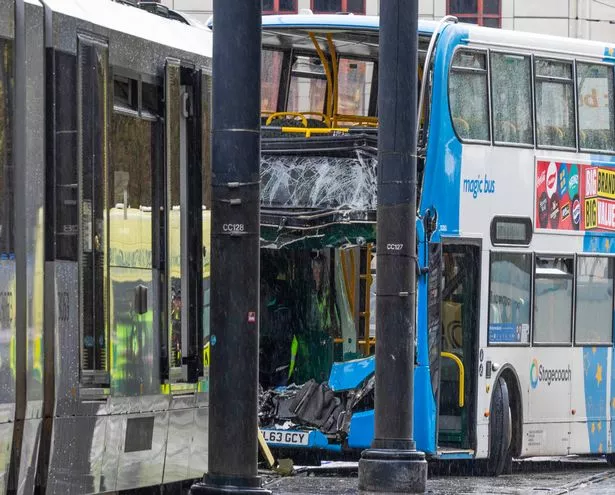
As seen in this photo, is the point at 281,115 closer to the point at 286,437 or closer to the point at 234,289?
the point at 286,437

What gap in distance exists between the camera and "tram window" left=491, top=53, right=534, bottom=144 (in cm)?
1938

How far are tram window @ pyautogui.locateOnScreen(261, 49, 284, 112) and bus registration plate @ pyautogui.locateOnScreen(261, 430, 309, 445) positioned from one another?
11.1 ft

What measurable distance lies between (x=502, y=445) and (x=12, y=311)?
1091 cm

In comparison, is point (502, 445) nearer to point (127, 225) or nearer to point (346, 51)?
point (346, 51)

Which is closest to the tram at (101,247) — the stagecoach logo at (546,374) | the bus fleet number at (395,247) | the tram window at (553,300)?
the bus fleet number at (395,247)

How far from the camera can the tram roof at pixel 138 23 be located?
388 inches

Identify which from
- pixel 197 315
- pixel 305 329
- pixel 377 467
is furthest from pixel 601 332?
pixel 197 315

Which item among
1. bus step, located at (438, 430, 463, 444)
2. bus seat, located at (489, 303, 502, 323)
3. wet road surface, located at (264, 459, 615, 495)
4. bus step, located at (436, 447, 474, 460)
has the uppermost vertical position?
bus seat, located at (489, 303, 502, 323)

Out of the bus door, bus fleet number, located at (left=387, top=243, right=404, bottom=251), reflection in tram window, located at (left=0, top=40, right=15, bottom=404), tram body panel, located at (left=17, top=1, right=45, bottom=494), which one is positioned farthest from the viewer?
the bus door

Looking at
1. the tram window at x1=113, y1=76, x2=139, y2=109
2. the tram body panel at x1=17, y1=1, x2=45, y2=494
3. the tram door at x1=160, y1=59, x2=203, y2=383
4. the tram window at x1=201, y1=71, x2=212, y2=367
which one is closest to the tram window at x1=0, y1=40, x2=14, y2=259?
the tram body panel at x1=17, y1=1, x2=45, y2=494

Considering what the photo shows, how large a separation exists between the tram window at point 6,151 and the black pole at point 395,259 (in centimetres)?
654

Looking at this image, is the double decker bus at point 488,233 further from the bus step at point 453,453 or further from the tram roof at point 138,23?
the tram roof at point 138,23

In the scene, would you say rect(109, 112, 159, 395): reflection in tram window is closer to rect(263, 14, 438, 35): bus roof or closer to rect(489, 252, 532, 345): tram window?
rect(263, 14, 438, 35): bus roof

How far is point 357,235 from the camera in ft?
59.9
